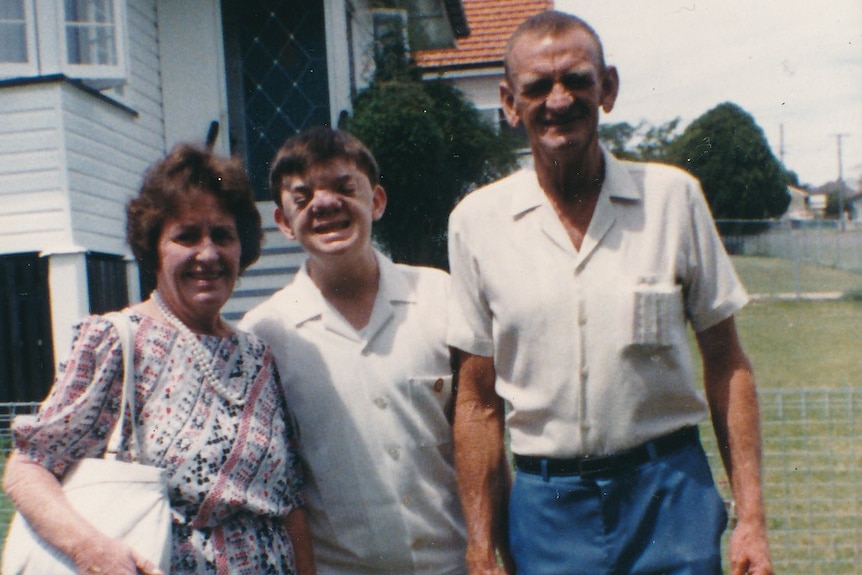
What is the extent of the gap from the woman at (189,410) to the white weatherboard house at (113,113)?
6.38 meters

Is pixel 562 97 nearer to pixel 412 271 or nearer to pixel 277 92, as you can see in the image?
pixel 412 271

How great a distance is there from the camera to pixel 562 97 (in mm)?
2416

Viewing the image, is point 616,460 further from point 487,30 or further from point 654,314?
point 487,30

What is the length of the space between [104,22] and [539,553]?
8363mm

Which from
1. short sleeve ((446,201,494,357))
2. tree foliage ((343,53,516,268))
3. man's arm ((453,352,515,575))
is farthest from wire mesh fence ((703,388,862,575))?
tree foliage ((343,53,516,268))

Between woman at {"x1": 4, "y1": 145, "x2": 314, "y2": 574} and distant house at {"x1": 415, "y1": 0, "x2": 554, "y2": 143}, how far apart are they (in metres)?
16.5

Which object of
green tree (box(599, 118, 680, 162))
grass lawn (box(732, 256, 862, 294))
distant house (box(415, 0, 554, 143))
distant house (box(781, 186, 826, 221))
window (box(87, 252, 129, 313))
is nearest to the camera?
window (box(87, 252, 129, 313))

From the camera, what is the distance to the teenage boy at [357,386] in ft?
8.74

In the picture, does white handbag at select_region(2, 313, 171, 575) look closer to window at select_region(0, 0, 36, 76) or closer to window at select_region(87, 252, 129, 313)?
window at select_region(87, 252, 129, 313)

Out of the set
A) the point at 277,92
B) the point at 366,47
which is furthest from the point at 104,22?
the point at 366,47

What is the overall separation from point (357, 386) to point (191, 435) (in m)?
0.53

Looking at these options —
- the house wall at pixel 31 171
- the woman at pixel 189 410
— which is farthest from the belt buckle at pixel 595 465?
the house wall at pixel 31 171

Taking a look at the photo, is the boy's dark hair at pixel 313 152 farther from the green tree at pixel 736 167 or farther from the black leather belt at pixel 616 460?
the green tree at pixel 736 167

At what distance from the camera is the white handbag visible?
211 centimetres
